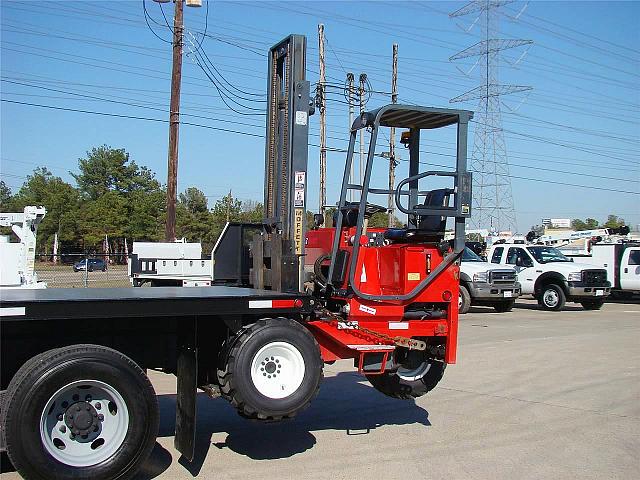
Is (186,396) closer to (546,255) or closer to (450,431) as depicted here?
(450,431)

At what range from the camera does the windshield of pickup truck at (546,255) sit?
23.1 metres

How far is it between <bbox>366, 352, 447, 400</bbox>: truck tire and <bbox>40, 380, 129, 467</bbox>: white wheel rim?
3.21 meters

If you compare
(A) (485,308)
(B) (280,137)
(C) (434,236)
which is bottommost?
(A) (485,308)

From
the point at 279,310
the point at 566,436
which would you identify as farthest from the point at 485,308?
the point at 279,310

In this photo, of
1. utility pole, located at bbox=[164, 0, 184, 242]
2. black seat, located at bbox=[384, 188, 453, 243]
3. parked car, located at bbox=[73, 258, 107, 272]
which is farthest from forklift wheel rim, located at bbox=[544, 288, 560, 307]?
parked car, located at bbox=[73, 258, 107, 272]

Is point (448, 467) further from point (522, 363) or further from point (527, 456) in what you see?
point (522, 363)

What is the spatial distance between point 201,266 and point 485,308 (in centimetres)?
1007

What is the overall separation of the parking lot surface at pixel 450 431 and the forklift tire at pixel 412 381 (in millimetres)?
281

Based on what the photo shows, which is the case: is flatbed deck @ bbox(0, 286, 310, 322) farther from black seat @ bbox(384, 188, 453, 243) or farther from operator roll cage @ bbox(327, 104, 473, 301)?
black seat @ bbox(384, 188, 453, 243)

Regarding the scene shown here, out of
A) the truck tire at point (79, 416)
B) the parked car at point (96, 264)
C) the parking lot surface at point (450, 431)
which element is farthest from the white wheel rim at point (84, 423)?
the parked car at point (96, 264)

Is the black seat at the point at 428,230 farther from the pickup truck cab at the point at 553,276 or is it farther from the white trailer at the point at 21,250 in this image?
the pickup truck cab at the point at 553,276

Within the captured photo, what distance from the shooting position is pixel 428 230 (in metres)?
7.08

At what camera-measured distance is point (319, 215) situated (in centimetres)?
777

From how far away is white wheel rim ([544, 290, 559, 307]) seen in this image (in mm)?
22312
